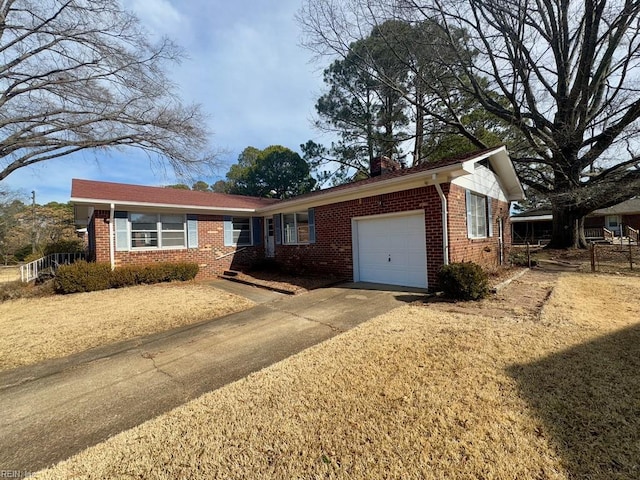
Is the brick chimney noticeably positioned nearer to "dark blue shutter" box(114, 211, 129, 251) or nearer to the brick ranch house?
the brick ranch house

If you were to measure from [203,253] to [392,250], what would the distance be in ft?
26.6

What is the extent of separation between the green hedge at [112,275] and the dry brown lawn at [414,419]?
8736 mm

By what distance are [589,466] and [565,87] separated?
18970mm

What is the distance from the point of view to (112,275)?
9.70 m

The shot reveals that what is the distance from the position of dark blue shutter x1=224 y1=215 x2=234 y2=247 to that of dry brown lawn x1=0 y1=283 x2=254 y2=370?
3795 millimetres

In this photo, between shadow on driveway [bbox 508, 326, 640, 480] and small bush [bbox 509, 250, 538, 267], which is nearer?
shadow on driveway [bbox 508, 326, 640, 480]

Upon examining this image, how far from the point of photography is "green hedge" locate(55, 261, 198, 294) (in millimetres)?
9047

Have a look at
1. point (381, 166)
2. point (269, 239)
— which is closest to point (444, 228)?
point (381, 166)

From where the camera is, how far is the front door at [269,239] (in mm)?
13360

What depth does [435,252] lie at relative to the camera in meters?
7.21

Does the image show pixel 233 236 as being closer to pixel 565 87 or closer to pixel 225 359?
pixel 225 359

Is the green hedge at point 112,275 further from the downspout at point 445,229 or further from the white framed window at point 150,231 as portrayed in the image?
the downspout at point 445,229

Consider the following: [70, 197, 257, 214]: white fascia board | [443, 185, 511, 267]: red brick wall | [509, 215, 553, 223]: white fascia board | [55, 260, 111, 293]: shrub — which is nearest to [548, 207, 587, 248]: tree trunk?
[443, 185, 511, 267]: red brick wall

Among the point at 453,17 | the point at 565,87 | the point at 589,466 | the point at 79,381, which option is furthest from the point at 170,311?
the point at 565,87
